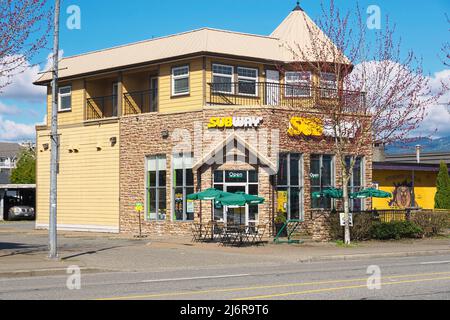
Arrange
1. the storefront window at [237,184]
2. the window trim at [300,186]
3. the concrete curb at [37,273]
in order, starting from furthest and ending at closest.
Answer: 1. the window trim at [300,186]
2. the storefront window at [237,184]
3. the concrete curb at [37,273]

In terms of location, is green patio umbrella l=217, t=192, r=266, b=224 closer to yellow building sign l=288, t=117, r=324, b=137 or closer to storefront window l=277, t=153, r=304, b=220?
storefront window l=277, t=153, r=304, b=220

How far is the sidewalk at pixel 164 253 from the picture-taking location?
19.8 metres

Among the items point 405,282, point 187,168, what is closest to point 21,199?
point 187,168

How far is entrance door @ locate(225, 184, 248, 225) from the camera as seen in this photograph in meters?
31.3

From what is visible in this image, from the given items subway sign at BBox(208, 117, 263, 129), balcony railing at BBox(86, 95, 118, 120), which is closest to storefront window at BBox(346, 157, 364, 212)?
subway sign at BBox(208, 117, 263, 129)

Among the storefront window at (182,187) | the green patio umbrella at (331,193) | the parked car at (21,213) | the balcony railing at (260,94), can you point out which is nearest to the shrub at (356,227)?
the green patio umbrella at (331,193)

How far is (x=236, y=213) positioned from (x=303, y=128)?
474 centimetres

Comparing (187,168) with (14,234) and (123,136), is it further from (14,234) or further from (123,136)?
(14,234)

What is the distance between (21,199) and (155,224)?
99.7 ft

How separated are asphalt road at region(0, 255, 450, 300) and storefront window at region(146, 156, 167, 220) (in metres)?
14.0

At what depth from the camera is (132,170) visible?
35.0 m

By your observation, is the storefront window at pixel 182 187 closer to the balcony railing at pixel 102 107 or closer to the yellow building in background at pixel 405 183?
the balcony railing at pixel 102 107

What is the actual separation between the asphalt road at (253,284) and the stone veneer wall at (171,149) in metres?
11.1

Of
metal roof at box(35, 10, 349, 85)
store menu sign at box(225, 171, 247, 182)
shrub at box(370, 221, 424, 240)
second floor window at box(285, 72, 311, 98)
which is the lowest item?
shrub at box(370, 221, 424, 240)
